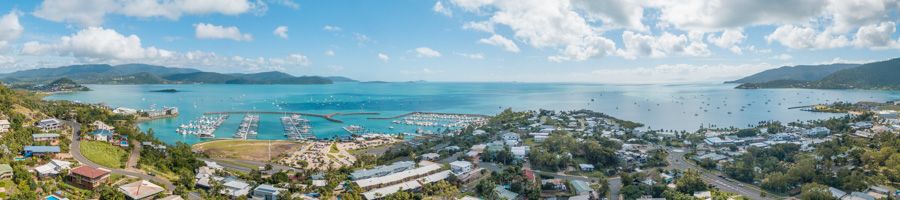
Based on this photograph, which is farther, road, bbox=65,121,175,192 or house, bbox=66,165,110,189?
road, bbox=65,121,175,192

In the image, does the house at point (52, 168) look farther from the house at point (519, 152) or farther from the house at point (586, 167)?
the house at point (586, 167)

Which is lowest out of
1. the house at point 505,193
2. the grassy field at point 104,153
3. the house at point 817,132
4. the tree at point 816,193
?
the house at point 505,193

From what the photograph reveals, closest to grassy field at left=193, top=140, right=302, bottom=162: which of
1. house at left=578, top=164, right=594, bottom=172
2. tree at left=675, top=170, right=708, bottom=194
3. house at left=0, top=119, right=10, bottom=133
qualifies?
house at left=0, top=119, right=10, bottom=133

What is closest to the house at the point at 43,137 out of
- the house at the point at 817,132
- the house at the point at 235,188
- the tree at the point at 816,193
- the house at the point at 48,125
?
the house at the point at 48,125

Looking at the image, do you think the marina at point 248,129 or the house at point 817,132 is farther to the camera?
the marina at point 248,129

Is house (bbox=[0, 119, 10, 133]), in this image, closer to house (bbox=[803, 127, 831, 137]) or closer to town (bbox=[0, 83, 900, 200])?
town (bbox=[0, 83, 900, 200])

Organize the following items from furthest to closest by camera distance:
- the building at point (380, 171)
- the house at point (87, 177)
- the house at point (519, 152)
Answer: the house at point (519, 152)
the building at point (380, 171)
the house at point (87, 177)
